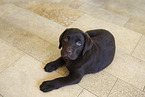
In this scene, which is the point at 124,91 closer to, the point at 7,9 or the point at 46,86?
the point at 46,86

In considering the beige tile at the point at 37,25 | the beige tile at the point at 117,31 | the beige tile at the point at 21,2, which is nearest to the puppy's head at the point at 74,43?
the beige tile at the point at 37,25

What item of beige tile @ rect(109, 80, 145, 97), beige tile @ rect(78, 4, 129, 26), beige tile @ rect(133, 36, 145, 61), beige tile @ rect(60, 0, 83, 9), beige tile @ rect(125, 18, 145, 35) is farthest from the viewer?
beige tile @ rect(60, 0, 83, 9)

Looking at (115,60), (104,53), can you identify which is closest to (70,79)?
(104,53)

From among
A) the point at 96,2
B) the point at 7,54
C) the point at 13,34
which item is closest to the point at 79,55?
the point at 7,54

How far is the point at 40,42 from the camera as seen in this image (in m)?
2.72

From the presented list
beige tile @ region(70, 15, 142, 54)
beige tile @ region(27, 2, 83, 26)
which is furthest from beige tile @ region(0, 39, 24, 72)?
beige tile @ region(70, 15, 142, 54)

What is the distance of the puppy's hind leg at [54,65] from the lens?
2217mm

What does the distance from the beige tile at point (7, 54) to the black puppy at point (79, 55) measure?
0.64 meters

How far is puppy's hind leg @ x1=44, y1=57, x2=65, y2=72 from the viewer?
2217 millimetres

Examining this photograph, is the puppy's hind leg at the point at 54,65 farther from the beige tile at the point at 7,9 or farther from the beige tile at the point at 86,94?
the beige tile at the point at 7,9

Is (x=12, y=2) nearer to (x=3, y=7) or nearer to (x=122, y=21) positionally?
(x=3, y=7)

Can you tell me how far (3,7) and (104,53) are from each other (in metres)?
2.94

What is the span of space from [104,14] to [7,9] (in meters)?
2.55

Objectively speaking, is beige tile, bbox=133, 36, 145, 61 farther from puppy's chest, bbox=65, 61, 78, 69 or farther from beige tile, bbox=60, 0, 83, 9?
beige tile, bbox=60, 0, 83, 9
